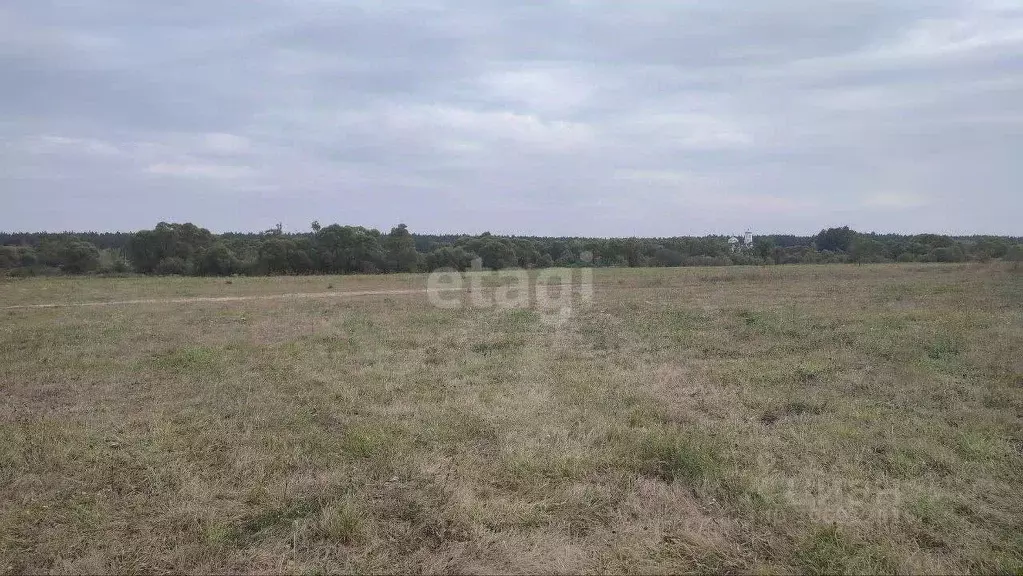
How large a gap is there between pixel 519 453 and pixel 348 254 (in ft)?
146

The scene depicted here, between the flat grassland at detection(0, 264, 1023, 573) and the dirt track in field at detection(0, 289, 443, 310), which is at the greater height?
the dirt track in field at detection(0, 289, 443, 310)

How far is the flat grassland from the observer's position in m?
3.59

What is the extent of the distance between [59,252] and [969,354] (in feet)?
164

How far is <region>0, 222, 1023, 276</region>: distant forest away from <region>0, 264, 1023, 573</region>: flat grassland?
35267mm

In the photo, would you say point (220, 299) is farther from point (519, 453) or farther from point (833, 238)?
point (833, 238)

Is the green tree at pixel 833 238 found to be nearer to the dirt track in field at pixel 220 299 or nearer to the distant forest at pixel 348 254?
the distant forest at pixel 348 254

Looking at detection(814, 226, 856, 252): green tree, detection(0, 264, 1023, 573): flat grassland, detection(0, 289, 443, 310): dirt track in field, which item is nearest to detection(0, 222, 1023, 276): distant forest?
detection(814, 226, 856, 252): green tree

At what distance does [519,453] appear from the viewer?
5133 mm

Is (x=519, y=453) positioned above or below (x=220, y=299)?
below

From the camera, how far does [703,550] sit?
3535 millimetres

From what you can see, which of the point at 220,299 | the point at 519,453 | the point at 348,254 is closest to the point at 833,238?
the point at 348,254

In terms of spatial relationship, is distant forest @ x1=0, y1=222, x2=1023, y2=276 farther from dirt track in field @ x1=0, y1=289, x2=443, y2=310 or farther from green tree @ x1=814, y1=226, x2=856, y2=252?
dirt track in field @ x1=0, y1=289, x2=443, y2=310

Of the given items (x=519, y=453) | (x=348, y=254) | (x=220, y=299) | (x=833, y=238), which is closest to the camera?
(x=519, y=453)

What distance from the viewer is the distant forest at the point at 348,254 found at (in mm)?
41750
